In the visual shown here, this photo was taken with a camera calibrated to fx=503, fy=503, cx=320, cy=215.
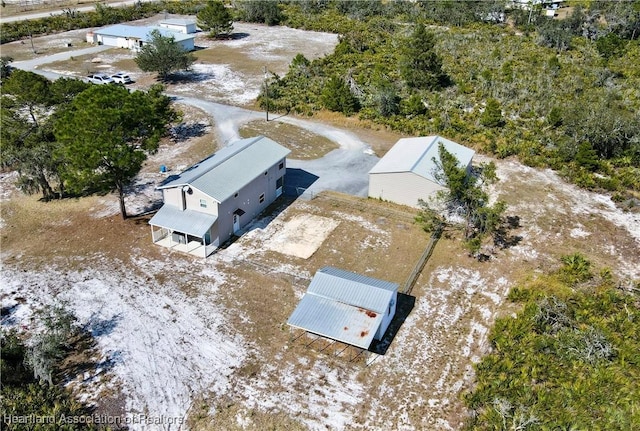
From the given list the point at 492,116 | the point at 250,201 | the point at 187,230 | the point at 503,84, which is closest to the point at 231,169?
the point at 250,201

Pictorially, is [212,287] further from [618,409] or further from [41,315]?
[618,409]

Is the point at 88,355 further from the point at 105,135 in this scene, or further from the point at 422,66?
the point at 422,66

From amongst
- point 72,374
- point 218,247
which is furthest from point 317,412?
point 218,247

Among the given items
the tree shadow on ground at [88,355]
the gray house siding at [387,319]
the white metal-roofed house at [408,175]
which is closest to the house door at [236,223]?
the tree shadow on ground at [88,355]

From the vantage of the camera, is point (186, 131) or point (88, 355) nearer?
point (88, 355)

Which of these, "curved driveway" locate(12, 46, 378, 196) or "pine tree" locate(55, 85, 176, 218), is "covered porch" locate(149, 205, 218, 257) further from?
"curved driveway" locate(12, 46, 378, 196)
